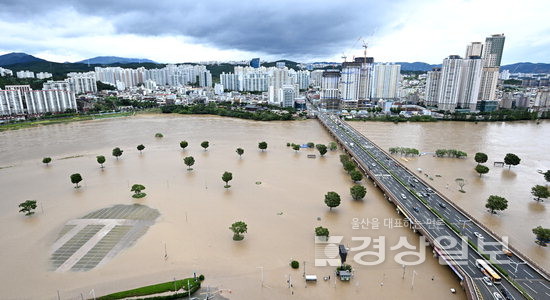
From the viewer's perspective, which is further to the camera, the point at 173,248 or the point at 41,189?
the point at 41,189

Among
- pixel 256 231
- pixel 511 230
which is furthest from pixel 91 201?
pixel 511 230

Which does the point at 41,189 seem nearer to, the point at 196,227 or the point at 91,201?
the point at 91,201

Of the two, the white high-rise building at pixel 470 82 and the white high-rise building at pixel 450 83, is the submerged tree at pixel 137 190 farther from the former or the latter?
the white high-rise building at pixel 470 82

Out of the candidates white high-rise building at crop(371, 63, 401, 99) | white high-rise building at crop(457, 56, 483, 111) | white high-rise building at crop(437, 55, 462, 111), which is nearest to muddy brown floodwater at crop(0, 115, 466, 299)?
white high-rise building at crop(437, 55, 462, 111)

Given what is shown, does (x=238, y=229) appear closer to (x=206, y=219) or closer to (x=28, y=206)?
(x=206, y=219)

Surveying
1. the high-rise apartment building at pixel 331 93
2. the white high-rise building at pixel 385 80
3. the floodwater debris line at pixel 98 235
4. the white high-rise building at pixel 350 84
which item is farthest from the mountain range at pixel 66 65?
the floodwater debris line at pixel 98 235

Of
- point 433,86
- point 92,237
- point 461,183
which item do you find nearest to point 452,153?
point 461,183

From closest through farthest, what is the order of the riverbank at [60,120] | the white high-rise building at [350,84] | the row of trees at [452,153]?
the row of trees at [452,153] < the riverbank at [60,120] < the white high-rise building at [350,84]
